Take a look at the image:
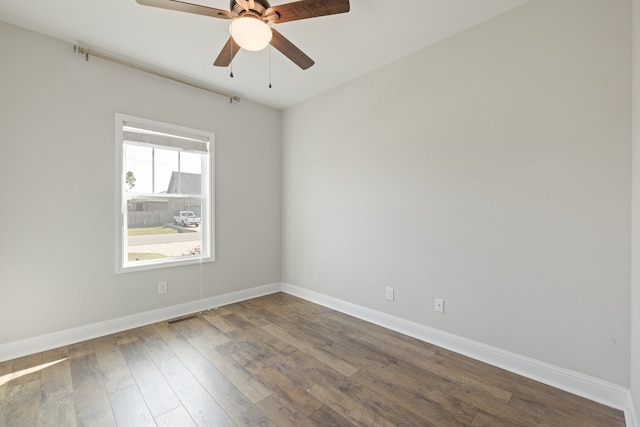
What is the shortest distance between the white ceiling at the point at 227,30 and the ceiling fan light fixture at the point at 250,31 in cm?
52

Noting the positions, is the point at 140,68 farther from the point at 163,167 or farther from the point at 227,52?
the point at 227,52

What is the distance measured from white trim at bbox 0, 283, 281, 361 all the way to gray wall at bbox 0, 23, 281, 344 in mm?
56

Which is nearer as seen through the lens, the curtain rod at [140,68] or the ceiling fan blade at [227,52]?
the ceiling fan blade at [227,52]

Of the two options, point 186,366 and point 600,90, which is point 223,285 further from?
point 600,90

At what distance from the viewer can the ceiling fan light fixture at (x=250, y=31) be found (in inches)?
64.8


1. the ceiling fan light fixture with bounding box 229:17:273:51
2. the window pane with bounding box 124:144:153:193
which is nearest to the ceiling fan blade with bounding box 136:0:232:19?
the ceiling fan light fixture with bounding box 229:17:273:51

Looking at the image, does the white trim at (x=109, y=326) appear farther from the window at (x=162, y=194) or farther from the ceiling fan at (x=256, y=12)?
the ceiling fan at (x=256, y=12)

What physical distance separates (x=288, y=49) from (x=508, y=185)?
76.2 inches

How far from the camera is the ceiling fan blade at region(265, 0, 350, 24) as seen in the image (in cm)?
156

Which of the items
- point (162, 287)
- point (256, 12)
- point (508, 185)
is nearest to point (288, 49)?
point (256, 12)

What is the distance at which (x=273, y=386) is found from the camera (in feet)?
6.30

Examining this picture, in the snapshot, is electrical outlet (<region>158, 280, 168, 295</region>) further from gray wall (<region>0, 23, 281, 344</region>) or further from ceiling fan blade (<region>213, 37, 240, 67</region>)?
ceiling fan blade (<region>213, 37, 240, 67</region>)

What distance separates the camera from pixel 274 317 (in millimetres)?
3119

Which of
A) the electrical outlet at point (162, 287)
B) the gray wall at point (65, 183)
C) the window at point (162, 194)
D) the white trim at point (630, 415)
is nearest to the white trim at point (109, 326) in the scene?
the gray wall at point (65, 183)
